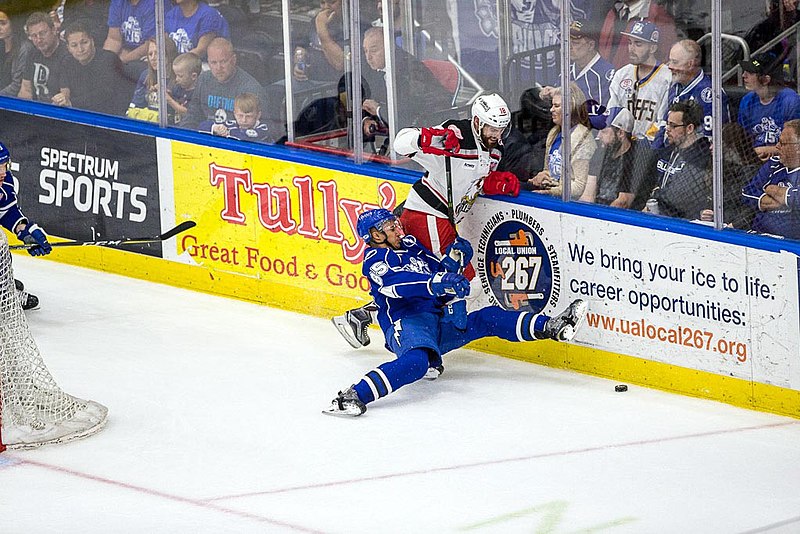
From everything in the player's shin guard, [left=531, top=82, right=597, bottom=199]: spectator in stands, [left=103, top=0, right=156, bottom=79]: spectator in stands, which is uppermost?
[left=103, top=0, right=156, bottom=79]: spectator in stands

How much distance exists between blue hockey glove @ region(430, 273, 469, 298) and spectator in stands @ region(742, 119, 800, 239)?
4.04 ft

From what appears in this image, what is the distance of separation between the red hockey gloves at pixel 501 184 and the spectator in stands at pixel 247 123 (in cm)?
143

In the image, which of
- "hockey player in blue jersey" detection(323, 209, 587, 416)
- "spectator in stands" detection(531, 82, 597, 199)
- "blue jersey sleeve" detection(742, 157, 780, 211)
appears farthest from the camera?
"spectator in stands" detection(531, 82, 597, 199)

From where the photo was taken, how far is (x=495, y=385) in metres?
6.89

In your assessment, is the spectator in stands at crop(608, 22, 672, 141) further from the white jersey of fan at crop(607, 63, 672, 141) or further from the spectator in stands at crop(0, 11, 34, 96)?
the spectator in stands at crop(0, 11, 34, 96)

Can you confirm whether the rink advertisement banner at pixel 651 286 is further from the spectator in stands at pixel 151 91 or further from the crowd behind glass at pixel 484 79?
the spectator in stands at pixel 151 91

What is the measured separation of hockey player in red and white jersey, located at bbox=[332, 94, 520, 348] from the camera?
683 centimetres

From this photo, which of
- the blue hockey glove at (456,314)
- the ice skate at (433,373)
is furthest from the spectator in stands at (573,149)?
the ice skate at (433,373)

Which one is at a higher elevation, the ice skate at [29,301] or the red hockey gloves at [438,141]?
the red hockey gloves at [438,141]

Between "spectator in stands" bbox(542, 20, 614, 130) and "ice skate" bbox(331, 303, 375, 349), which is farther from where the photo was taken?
"ice skate" bbox(331, 303, 375, 349)

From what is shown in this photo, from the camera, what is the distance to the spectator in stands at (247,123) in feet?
26.3

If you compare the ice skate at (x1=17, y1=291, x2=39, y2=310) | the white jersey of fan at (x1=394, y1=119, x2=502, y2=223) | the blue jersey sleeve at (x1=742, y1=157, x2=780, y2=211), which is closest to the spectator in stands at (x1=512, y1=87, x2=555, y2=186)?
the white jersey of fan at (x1=394, y1=119, x2=502, y2=223)

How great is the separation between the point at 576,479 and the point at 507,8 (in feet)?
7.55

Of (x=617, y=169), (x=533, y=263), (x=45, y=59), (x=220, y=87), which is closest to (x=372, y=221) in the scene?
(x=533, y=263)
